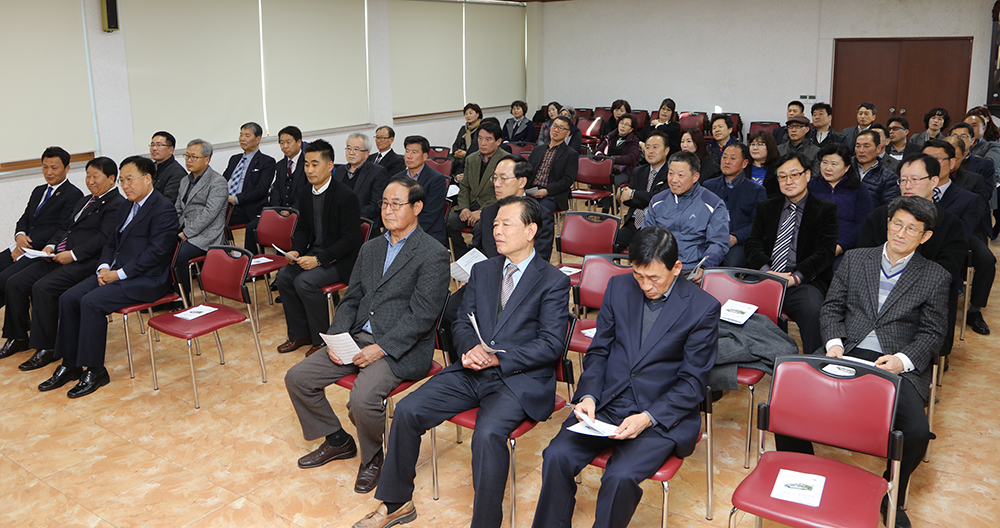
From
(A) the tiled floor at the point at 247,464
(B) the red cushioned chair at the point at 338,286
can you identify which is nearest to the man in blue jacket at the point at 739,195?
(A) the tiled floor at the point at 247,464

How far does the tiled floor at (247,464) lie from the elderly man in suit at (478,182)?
240 centimetres

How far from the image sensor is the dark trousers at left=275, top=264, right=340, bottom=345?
5.12 m

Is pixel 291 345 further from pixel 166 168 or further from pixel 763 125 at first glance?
pixel 763 125

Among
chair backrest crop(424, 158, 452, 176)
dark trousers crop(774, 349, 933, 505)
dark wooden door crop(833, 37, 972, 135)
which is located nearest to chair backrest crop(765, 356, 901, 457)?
dark trousers crop(774, 349, 933, 505)

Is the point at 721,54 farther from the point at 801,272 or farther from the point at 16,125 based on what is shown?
the point at 16,125

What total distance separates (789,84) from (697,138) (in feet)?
19.8

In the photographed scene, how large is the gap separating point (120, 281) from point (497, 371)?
114 inches

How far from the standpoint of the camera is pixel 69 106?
7734 mm

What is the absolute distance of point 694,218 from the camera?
4781 mm

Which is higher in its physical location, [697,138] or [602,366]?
[697,138]

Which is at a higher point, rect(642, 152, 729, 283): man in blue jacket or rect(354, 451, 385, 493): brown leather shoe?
rect(642, 152, 729, 283): man in blue jacket

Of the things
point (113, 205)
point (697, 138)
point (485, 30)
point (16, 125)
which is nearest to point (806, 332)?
point (697, 138)

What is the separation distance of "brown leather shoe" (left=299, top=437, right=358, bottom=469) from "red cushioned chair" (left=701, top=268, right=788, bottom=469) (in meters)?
1.97

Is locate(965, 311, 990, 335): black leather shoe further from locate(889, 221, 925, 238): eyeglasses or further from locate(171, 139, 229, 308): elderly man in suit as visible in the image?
locate(171, 139, 229, 308): elderly man in suit
